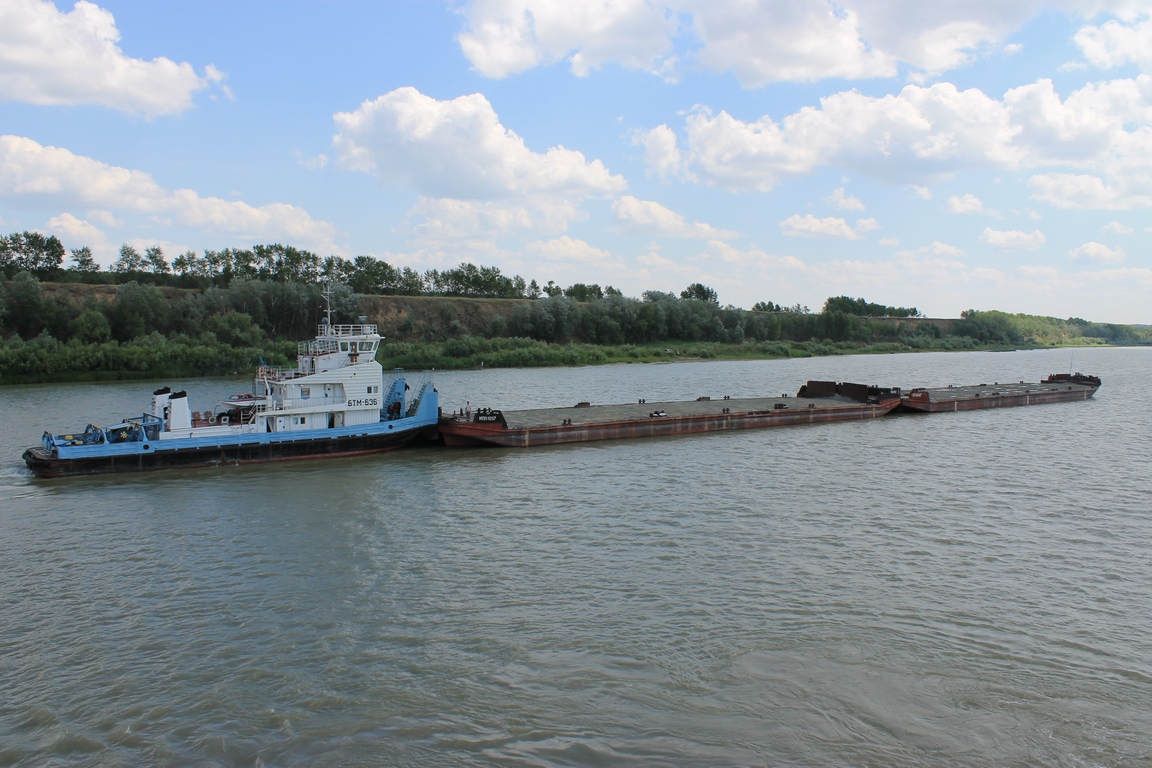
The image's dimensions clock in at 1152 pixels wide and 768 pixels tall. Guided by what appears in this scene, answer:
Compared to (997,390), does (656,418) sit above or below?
above

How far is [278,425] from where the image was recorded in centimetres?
3134

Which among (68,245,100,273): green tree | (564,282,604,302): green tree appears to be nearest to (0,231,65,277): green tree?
(68,245,100,273): green tree

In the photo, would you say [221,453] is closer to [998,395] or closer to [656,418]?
[656,418]

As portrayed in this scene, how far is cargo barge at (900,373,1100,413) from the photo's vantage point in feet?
155

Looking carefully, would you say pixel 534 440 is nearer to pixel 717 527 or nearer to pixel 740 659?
pixel 717 527

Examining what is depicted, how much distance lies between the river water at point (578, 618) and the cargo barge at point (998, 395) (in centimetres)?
→ 1814

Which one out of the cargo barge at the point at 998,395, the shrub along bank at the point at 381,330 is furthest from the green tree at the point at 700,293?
the cargo barge at the point at 998,395

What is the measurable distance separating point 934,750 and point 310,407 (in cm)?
2754

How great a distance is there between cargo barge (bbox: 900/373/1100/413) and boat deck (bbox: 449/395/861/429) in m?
4.48

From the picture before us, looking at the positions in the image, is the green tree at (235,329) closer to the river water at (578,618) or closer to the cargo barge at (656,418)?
the cargo barge at (656,418)

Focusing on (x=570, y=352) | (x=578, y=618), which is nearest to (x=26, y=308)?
(x=570, y=352)

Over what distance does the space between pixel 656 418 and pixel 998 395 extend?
30.4m

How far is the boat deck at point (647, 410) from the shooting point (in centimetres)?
3791

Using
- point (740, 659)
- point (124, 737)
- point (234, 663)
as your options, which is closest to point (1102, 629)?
point (740, 659)
